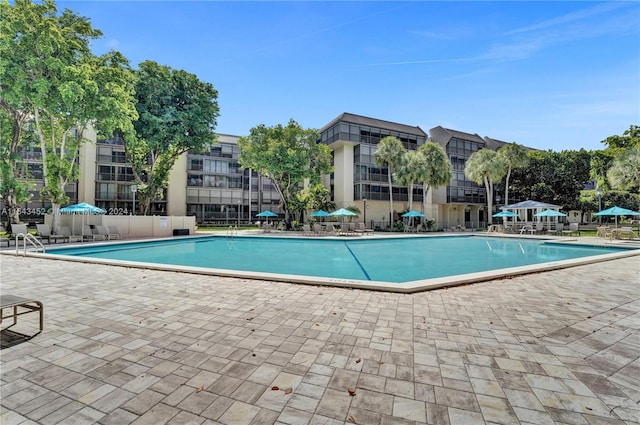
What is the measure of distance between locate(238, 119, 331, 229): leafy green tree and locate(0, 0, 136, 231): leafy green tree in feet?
31.2

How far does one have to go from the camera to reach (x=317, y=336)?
3461 millimetres

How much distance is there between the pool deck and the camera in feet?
6.95

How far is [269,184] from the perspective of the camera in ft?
140

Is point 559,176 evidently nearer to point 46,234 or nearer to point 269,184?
point 269,184

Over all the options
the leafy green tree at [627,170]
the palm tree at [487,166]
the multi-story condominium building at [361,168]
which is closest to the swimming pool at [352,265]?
the leafy green tree at [627,170]

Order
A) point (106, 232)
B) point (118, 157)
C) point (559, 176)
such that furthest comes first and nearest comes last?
1. point (118, 157)
2. point (559, 176)
3. point (106, 232)

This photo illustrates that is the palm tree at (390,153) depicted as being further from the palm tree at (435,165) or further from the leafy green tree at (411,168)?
the palm tree at (435,165)

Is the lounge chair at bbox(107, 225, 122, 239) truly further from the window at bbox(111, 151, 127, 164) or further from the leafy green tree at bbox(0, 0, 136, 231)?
the window at bbox(111, 151, 127, 164)

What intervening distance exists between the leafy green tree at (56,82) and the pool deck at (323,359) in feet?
48.6

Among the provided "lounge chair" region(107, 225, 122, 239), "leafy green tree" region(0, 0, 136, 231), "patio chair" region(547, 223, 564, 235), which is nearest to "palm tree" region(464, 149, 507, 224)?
"patio chair" region(547, 223, 564, 235)

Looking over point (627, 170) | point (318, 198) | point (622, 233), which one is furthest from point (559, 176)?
point (318, 198)

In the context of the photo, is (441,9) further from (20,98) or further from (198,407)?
(20,98)

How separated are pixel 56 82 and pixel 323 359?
65.0 ft

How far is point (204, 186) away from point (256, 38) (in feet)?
107
